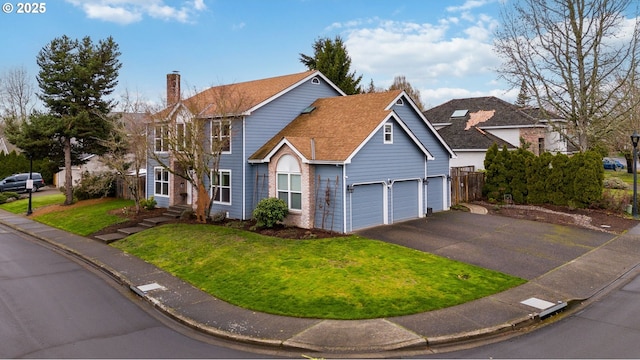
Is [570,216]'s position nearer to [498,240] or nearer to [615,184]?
[498,240]

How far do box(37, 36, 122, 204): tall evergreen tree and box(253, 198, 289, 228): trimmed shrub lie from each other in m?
14.2

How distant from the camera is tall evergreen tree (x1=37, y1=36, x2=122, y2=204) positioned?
88.9ft

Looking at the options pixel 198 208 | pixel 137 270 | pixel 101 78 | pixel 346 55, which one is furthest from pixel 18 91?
pixel 137 270

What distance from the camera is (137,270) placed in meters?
14.3

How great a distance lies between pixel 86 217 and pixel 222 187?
28.7 ft

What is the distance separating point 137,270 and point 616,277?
1538 cm

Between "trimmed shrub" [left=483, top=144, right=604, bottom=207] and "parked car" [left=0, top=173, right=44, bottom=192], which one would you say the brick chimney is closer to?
"trimmed shrub" [left=483, top=144, right=604, bottom=207]

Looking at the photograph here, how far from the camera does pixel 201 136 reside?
20.1 metres

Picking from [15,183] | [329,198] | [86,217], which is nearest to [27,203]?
[15,183]

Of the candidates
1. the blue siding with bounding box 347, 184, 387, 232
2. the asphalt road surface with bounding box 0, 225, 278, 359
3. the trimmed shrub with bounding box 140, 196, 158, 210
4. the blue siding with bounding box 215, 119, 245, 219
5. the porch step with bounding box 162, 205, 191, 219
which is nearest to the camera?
the asphalt road surface with bounding box 0, 225, 278, 359

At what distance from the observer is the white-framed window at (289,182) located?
18.8 m

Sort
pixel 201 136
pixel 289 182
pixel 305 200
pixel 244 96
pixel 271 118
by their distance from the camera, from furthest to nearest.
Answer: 1. pixel 244 96
2. pixel 271 118
3. pixel 201 136
4. pixel 289 182
5. pixel 305 200

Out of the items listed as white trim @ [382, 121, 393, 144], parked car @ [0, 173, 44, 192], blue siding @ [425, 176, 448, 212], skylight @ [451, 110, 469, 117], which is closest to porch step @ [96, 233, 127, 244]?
white trim @ [382, 121, 393, 144]

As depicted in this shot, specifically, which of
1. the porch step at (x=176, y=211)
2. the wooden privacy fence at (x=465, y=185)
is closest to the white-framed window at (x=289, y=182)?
the porch step at (x=176, y=211)
